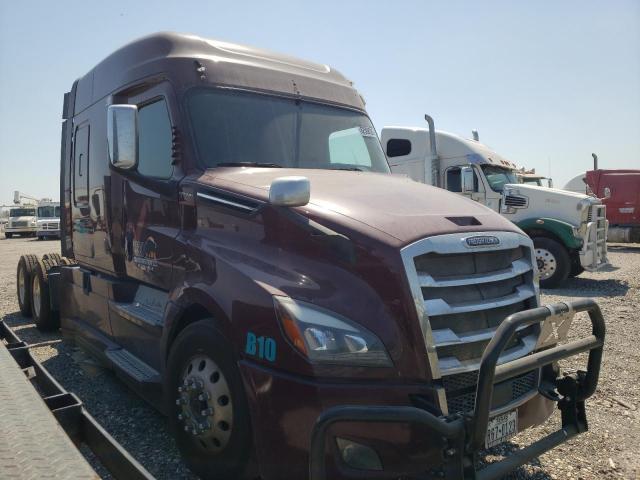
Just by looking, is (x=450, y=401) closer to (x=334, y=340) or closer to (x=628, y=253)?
(x=334, y=340)

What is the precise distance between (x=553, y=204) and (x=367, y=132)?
301 inches

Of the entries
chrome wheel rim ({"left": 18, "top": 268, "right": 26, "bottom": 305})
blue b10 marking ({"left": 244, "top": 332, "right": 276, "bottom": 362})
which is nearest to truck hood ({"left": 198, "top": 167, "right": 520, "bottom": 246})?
blue b10 marking ({"left": 244, "top": 332, "right": 276, "bottom": 362})

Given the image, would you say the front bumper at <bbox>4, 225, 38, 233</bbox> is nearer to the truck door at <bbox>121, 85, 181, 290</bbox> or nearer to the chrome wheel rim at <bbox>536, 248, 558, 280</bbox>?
the chrome wheel rim at <bbox>536, 248, 558, 280</bbox>

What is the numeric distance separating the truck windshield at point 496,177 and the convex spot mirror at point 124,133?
29.2 feet

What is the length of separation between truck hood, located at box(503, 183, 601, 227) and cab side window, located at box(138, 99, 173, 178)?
882cm

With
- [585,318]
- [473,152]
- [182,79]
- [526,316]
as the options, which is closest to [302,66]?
[182,79]

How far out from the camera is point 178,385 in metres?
3.27

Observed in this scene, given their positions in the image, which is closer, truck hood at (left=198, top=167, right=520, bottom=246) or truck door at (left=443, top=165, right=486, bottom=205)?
truck hood at (left=198, top=167, right=520, bottom=246)

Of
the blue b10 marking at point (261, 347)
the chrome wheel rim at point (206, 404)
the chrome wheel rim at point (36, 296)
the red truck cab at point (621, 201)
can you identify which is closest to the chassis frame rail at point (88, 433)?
the chrome wheel rim at point (206, 404)


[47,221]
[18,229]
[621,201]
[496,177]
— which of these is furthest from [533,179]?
[18,229]

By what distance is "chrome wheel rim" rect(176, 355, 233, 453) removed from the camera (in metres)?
2.88

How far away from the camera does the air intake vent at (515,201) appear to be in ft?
36.6

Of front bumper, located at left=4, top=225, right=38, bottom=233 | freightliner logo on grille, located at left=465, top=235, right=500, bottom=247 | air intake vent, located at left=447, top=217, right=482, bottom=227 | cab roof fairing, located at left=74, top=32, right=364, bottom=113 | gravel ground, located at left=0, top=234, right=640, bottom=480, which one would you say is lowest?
gravel ground, located at left=0, top=234, right=640, bottom=480

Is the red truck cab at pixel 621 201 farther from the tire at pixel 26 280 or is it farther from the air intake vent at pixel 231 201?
the air intake vent at pixel 231 201
